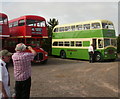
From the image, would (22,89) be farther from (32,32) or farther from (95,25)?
(95,25)

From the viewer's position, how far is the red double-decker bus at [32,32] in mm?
14320

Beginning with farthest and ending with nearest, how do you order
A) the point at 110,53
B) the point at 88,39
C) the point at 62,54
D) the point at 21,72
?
the point at 62,54
the point at 88,39
the point at 110,53
the point at 21,72

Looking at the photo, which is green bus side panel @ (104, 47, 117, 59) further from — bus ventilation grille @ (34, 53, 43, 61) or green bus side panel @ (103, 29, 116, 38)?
bus ventilation grille @ (34, 53, 43, 61)

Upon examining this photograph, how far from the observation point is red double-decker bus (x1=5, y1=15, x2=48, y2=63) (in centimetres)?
1432

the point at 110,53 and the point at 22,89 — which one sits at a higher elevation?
the point at 110,53

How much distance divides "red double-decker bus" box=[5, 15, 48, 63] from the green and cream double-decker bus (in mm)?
4174

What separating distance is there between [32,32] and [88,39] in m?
5.41

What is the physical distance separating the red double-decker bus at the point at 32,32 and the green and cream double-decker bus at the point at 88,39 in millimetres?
4174

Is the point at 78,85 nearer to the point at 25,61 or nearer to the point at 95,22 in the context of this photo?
the point at 25,61

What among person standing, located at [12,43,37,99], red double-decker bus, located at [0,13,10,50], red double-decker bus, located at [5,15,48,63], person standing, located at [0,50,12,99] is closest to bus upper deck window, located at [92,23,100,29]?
red double-decker bus, located at [5,15,48,63]

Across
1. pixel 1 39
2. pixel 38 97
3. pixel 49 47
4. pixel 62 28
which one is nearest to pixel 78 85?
pixel 38 97

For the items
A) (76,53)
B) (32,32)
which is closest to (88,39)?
(76,53)

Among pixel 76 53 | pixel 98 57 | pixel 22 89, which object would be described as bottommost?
pixel 98 57

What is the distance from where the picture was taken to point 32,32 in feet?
47.5
